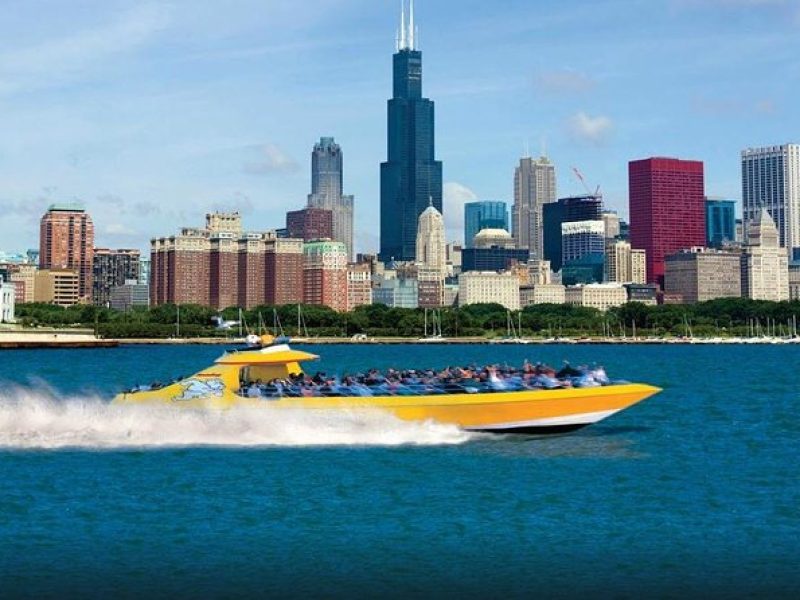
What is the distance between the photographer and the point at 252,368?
4462cm

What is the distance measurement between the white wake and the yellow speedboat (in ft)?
1.25

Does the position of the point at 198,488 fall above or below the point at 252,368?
below

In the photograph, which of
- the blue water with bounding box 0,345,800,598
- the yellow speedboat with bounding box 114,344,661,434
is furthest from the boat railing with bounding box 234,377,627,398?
the blue water with bounding box 0,345,800,598

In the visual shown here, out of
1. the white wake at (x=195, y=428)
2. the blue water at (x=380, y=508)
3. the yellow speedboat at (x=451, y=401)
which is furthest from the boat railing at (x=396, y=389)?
the blue water at (x=380, y=508)

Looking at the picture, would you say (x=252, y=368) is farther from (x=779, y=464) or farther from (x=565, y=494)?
(x=779, y=464)

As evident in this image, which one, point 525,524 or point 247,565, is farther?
point 525,524

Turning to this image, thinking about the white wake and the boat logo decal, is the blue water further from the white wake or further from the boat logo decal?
the boat logo decal

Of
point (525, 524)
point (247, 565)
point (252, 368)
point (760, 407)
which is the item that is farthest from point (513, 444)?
point (760, 407)

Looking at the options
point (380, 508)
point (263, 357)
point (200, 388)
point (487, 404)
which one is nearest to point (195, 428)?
point (200, 388)

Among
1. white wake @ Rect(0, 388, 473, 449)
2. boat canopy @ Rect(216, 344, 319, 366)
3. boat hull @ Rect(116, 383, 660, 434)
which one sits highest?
boat canopy @ Rect(216, 344, 319, 366)

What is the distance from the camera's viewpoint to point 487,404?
4262cm

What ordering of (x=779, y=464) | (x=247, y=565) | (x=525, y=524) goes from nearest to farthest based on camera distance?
(x=247, y=565), (x=525, y=524), (x=779, y=464)

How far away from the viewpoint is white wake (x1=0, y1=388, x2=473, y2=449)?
141 feet

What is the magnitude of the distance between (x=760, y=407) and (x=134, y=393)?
3667 centimetres
